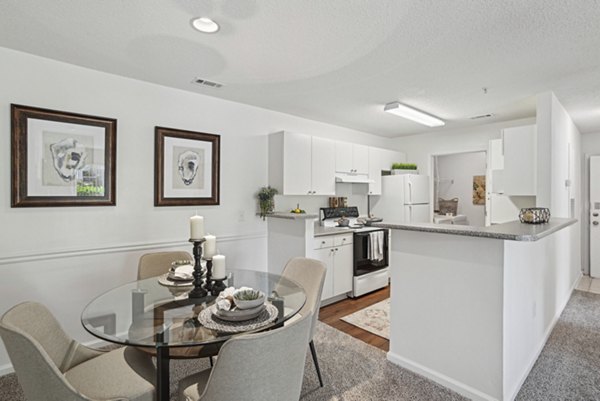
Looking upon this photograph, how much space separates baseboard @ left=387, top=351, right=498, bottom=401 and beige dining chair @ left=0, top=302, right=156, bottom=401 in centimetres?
177

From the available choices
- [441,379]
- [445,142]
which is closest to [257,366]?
[441,379]

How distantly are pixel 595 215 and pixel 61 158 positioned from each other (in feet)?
23.4

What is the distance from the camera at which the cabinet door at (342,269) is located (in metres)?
3.81

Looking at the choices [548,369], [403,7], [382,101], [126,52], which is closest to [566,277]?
[548,369]

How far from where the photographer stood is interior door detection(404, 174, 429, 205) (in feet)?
16.5

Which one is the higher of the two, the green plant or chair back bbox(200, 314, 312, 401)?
the green plant

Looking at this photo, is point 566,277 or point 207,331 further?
point 566,277

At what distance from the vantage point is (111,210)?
2789mm

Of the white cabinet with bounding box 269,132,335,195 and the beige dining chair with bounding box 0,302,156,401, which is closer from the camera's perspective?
the beige dining chair with bounding box 0,302,156,401

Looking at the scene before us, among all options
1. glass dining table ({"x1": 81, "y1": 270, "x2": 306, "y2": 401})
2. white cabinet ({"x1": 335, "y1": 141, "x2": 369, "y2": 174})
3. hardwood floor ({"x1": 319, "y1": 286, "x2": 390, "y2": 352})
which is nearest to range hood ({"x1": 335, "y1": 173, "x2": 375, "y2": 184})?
white cabinet ({"x1": 335, "y1": 141, "x2": 369, "y2": 174})

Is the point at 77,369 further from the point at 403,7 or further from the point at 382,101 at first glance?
the point at 382,101

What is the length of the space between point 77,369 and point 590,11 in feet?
11.3

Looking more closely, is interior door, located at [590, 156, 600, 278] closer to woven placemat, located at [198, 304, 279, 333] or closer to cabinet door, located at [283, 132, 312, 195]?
cabinet door, located at [283, 132, 312, 195]

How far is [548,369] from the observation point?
2.41m
